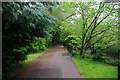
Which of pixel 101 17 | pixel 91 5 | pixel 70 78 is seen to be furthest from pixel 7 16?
pixel 101 17

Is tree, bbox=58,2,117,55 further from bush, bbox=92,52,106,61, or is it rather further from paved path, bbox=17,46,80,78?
paved path, bbox=17,46,80,78

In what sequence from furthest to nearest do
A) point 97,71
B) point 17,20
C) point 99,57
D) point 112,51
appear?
1. point 112,51
2. point 99,57
3. point 97,71
4. point 17,20

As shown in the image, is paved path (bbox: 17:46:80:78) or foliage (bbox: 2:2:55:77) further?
paved path (bbox: 17:46:80:78)

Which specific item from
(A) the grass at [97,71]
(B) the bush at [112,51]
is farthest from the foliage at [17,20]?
(B) the bush at [112,51]

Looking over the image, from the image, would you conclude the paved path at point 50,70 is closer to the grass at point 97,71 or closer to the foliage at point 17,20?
the grass at point 97,71

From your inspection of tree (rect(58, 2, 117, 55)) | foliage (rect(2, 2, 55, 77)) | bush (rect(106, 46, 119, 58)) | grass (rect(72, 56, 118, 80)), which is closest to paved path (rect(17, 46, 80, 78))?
grass (rect(72, 56, 118, 80))

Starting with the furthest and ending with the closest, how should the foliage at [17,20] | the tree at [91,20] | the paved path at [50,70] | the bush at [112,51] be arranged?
1. the bush at [112,51]
2. the tree at [91,20]
3. the paved path at [50,70]
4. the foliage at [17,20]

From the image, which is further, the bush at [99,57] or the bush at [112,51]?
the bush at [112,51]

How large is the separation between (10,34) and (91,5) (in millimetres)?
7505

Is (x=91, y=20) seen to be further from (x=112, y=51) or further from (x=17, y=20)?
(x=17, y=20)

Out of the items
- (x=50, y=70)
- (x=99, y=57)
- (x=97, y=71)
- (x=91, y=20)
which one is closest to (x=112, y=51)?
Result: (x=99, y=57)

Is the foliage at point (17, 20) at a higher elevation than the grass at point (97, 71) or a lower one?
higher

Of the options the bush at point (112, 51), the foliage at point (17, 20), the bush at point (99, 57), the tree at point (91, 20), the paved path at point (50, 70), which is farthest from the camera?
the bush at point (112, 51)

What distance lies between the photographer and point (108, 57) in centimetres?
1460
